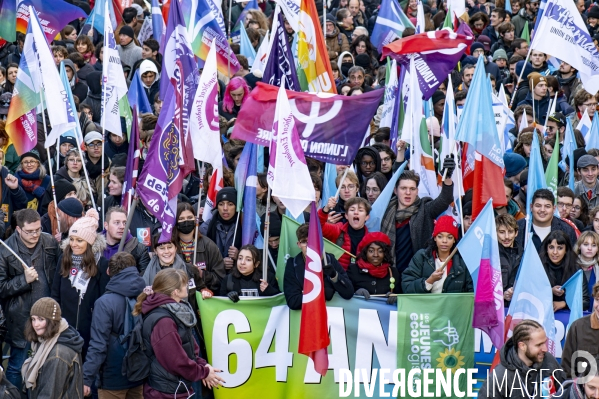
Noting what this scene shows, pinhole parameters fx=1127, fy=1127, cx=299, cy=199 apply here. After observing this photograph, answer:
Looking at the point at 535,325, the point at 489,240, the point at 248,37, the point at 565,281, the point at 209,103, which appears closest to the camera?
the point at 535,325

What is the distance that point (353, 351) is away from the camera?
9758 millimetres

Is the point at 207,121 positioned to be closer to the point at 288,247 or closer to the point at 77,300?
the point at 288,247

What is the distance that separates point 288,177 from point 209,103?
153 cm

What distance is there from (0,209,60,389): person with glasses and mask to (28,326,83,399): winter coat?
130 centimetres

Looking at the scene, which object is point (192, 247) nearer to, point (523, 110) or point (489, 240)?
point (489, 240)

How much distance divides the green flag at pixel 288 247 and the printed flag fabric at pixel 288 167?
644 mm

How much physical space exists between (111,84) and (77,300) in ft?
11.8

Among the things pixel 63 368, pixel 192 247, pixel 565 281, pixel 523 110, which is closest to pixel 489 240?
pixel 565 281

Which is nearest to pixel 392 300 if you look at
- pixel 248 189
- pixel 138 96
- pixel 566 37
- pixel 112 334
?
pixel 248 189

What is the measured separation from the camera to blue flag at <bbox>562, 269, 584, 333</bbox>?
940 cm

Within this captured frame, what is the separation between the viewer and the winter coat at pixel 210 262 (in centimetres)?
1027

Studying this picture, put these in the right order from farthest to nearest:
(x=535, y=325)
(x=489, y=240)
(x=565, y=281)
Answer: (x=565, y=281) < (x=489, y=240) < (x=535, y=325)

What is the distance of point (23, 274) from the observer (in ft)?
31.8

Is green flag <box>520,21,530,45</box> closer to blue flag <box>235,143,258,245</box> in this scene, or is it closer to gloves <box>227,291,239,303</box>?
blue flag <box>235,143,258,245</box>
